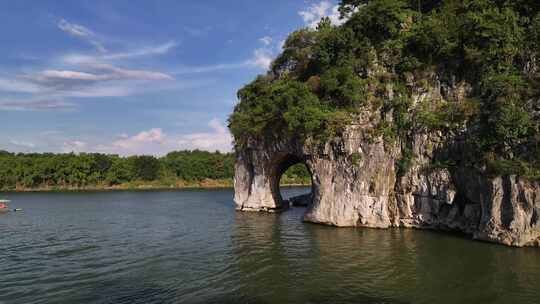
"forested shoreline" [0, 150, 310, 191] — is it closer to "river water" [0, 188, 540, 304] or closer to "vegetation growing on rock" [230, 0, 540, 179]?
"vegetation growing on rock" [230, 0, 540, 179]

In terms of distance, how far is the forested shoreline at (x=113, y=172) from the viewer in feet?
312

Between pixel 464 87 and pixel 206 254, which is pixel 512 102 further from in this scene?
pixel 206 254

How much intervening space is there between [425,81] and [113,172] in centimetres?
9154

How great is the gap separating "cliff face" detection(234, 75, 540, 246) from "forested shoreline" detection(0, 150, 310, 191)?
73.8 m

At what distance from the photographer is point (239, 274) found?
16.8 meters

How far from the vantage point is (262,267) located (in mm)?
17844

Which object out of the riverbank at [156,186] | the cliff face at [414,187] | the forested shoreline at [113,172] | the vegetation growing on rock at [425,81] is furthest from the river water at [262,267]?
the forested shoreline at [113,172]

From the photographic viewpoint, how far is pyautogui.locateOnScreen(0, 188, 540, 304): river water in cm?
1402

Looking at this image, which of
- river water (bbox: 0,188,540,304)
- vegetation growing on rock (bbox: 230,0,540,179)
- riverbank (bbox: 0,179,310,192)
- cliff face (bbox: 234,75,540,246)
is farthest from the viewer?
riverbank (bbox: 0,179,310,192)

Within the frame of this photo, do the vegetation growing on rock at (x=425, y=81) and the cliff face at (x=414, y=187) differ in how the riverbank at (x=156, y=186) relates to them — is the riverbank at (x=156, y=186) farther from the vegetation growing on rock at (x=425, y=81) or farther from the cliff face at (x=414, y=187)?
the cliff face at (x=414, y=187)

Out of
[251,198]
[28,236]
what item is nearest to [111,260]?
[28,236]

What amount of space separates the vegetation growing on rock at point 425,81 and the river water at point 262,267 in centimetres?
596

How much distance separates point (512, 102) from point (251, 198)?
81.9ft

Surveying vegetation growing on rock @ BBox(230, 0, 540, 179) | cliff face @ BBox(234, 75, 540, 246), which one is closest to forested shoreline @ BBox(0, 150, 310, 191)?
vegetation growing on rock @ BBox(230, 0, 540, 179)
